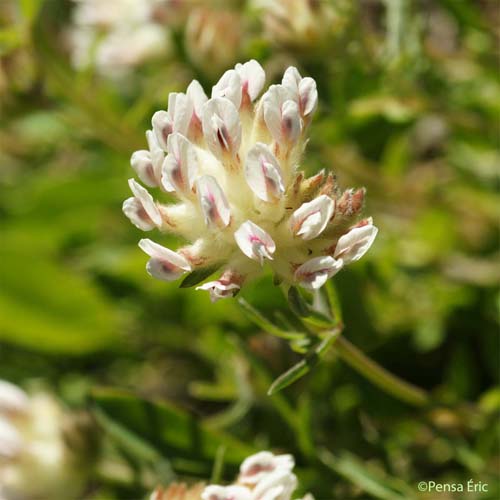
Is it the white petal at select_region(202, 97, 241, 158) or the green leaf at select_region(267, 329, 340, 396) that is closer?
the white petal at select_region(202, 97, 241, 158)

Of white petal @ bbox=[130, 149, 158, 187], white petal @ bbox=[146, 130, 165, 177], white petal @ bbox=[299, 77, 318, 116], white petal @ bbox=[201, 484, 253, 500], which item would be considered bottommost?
white petal @ bbox=[201, 484, 253, 500]

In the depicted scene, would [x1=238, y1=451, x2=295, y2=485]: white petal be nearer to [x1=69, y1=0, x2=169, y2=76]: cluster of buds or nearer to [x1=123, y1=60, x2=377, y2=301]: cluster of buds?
[x1=123, y1=60, x2=377, y2=301]: cluster of buds

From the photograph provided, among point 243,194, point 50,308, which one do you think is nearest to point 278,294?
point 243,194

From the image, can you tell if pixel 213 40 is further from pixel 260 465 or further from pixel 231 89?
pixel 260 465

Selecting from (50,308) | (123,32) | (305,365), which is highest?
(123,32)

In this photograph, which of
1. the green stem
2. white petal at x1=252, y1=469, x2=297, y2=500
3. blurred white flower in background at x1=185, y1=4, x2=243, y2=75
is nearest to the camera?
white petal at x1=252, y1=469, x2=297, y2=500

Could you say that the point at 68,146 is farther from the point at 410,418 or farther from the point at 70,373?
the point at 410,418

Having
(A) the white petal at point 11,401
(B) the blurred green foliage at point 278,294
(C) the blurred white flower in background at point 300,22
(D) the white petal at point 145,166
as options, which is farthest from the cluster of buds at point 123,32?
(D) the white petal at point 145,166

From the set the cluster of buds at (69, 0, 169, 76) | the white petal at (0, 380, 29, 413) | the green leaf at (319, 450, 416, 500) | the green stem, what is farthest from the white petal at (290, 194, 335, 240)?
the cluster of buds at (69, 0, 169, 76)
